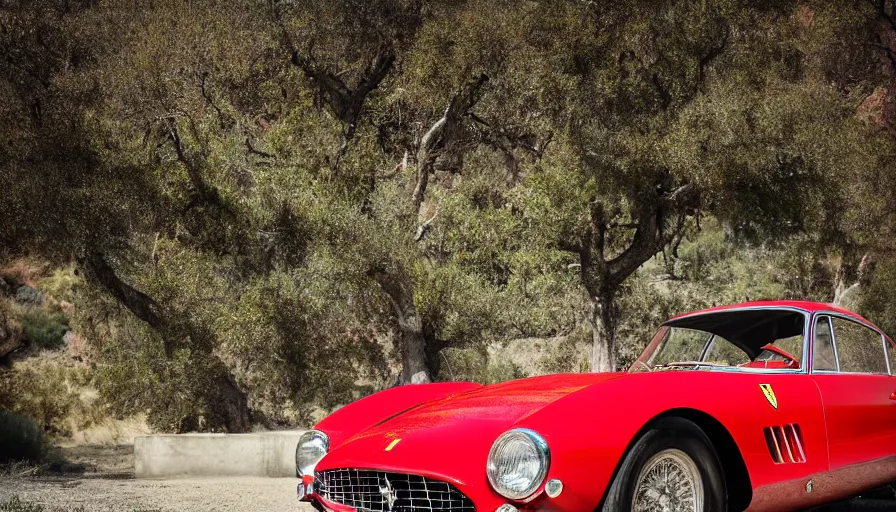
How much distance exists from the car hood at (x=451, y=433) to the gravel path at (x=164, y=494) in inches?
110

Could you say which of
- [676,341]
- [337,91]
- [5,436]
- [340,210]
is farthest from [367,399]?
[337,91]

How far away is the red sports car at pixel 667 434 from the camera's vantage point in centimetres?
367

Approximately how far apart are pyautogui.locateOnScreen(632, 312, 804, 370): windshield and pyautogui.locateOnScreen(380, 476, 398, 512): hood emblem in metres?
1.95

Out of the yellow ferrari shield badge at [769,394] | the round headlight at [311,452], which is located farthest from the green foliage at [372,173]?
the yellow ferrari shield badge at [769,394]

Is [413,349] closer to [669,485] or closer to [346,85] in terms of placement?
[346,85]

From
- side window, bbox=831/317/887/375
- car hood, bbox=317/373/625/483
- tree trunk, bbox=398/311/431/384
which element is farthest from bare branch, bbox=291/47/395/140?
car hood, bbox=317/373/625/483

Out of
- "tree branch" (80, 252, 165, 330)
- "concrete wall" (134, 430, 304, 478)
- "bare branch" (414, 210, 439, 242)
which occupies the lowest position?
"concrete wall" (134, 430, 304, 478)

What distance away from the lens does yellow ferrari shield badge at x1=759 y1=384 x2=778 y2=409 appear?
447 cm

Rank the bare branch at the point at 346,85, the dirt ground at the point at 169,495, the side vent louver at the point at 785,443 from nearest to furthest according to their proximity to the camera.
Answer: the side vent louver at the point at 785,443
the dirt ground at the point at 169,495
the bare branch at the point at 346,85

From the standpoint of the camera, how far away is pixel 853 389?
16.7 feet

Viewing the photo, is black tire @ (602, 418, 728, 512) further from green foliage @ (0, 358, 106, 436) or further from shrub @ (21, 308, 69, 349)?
shrub @ (21, 308, 69, 349)

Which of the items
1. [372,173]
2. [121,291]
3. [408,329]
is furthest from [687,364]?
[372,173]

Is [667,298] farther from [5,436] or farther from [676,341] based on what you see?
[676,341]

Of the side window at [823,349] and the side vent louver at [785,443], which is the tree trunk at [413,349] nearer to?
the side window at [823,349]
